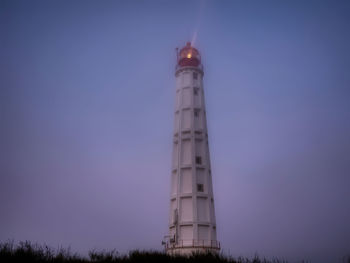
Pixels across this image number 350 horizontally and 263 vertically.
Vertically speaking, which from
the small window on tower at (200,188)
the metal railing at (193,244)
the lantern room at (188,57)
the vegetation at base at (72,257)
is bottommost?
the vegetation at base at (72,257)

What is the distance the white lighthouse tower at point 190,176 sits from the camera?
2697 cm

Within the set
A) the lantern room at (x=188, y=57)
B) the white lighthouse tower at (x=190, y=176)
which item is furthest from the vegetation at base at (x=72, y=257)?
the lantern room at (x=188, y=57)

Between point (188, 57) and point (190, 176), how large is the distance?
14.6 metres

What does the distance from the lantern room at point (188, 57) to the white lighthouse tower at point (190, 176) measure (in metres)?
0.18

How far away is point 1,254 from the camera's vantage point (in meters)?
10.0

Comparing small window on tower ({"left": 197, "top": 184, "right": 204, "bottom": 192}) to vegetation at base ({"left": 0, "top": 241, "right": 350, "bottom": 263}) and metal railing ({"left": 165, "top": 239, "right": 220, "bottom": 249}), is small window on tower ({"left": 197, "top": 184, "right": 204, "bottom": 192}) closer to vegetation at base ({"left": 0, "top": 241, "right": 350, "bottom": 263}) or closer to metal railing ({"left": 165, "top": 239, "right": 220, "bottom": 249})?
metal railing ({"left": 165, "top": 239, "right": 220, "bottom": 249})

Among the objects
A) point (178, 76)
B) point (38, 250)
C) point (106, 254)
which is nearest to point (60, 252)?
point (38, 250)

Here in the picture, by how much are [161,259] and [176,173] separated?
727 inches

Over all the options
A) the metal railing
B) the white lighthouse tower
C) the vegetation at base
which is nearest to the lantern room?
the white lighthouse tower

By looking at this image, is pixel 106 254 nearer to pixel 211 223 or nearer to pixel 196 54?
pixel 211 223

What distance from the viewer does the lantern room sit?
36156 millimetres

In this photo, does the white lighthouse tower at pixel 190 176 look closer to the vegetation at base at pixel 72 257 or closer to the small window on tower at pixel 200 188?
the small window on tower at pixel 200 188

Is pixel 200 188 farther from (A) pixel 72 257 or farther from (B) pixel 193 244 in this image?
(A) pixel 72 257

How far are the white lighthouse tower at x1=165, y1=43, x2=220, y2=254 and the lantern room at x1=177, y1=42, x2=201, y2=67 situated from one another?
0.18 m
